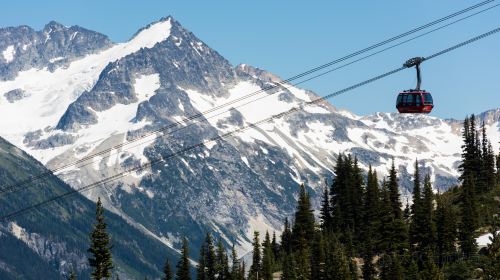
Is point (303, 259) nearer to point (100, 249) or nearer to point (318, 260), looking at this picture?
point (318, 260)

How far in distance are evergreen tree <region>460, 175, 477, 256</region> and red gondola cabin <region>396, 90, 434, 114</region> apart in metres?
71.6

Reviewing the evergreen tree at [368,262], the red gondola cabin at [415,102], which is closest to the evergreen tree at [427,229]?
the evergreen tree at [368,262]

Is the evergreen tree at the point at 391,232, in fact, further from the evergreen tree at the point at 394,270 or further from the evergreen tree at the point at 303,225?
the evergreen tree at the point at 303,225

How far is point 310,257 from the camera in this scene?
597 feet

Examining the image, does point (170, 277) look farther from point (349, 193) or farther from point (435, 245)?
point (435, 245)

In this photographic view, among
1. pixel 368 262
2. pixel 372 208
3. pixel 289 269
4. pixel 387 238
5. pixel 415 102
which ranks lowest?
pixel 415 102

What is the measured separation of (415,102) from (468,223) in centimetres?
8076

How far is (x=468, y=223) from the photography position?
162m

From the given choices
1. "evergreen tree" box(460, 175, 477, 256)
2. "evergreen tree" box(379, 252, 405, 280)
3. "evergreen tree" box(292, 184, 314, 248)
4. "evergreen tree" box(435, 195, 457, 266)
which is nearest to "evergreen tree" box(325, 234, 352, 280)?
"evergreen tree" box(379, 252, 405, 280)

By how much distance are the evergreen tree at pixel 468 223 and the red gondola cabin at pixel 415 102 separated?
235 feet

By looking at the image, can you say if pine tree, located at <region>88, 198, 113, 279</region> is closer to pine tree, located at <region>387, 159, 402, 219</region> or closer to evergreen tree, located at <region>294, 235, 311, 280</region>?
evergreen tree, located at <region>294, 235, 311, 280</region>

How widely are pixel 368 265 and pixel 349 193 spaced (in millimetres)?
32293

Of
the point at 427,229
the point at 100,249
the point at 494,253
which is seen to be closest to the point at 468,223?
the point at 427,229

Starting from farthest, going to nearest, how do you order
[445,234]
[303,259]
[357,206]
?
1. [357,206]
2. [303,259]
3. [445,234]
